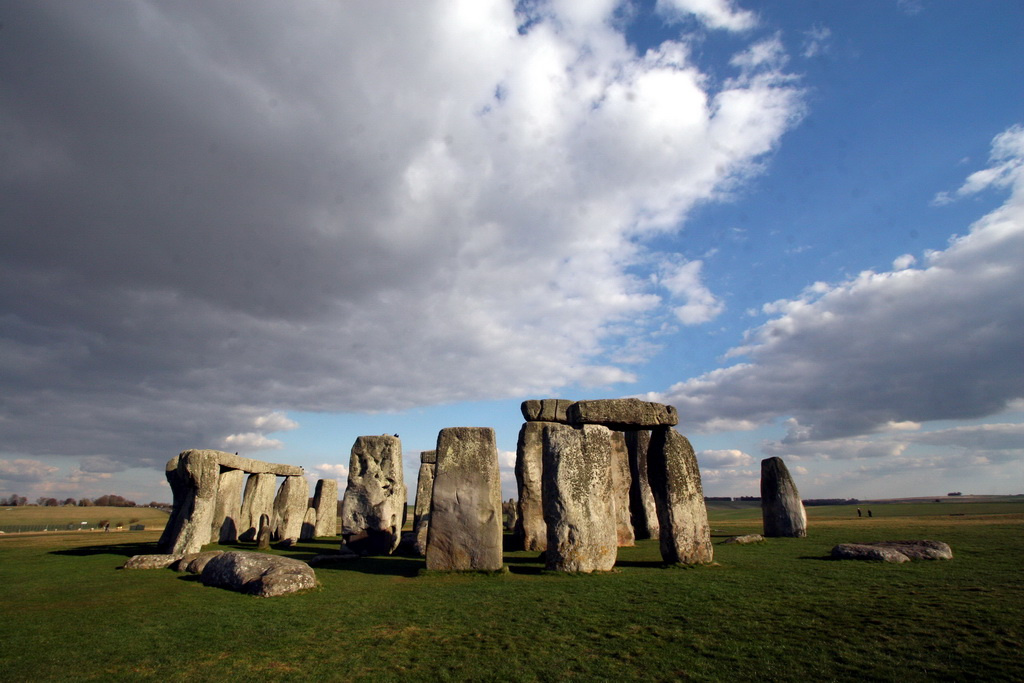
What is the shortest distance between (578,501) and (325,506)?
689 inches

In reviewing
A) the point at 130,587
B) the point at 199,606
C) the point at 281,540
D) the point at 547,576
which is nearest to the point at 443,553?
the point at 547,576

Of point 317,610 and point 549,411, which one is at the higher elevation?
point 549,411

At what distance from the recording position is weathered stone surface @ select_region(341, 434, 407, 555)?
45.4 ft

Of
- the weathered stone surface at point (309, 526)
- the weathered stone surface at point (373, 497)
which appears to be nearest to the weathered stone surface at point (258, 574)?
the weathered stone surface at point (373, 497)

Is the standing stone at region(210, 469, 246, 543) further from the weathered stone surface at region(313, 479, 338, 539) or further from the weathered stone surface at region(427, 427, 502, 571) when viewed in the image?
the weathered stone surface at region(427, 427, 502, 571)

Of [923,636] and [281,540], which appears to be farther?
[281,540]

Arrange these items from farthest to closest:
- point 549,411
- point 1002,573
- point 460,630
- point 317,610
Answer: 1. point 549,411
2. point 1002,573
3. point 317,610
4. point 460,630

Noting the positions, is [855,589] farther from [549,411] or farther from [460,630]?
[549,411]

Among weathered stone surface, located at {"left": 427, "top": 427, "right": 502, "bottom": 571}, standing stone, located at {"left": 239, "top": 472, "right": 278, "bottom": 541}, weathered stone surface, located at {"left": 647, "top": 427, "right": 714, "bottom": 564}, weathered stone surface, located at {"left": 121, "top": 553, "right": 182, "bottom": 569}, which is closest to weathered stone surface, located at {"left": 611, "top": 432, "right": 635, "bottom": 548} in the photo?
weathered stone surface, located at {"left": 647, "top": 427, "right": 714, "bottom": 564}

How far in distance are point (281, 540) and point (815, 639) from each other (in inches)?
680

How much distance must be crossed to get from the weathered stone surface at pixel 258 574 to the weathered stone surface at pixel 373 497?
4.19 m

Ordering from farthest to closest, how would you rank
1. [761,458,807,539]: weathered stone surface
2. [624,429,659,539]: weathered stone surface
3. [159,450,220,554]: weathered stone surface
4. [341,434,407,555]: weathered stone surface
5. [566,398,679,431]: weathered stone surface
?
[624,429,659,539]: weathered stone surface
[761,458,807,539]: weathered stone surface
[341,434,407,555]: weathered stone surface
[159,450,220,554]: weathered stone surface
[566,398,679,431]: weathered stone surface

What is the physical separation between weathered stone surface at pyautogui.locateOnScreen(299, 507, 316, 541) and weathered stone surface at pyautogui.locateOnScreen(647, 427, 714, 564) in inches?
598

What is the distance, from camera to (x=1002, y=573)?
317 inches
